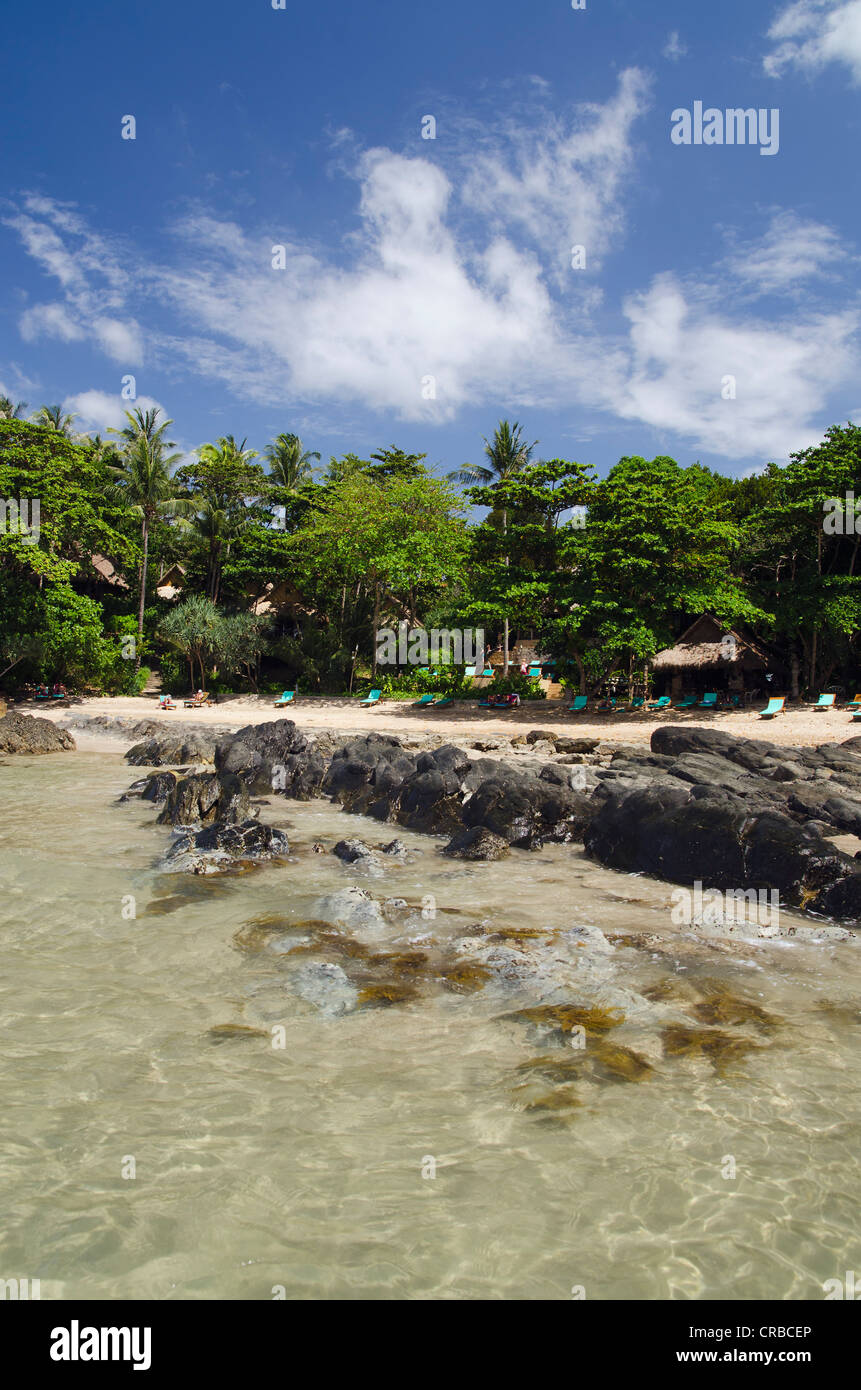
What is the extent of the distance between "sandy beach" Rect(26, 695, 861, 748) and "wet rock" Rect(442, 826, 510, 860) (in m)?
11.5

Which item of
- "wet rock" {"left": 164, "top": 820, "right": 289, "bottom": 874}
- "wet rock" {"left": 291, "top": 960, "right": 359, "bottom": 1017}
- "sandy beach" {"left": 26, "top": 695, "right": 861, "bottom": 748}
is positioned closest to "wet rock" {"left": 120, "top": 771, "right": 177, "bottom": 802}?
"wet rock" {"left": 164, "top": 820, "right": 289, "bottom": 874}

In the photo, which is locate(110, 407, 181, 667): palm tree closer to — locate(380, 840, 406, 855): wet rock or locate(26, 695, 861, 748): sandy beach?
locate(26, 695, 861, 748): sandy beach

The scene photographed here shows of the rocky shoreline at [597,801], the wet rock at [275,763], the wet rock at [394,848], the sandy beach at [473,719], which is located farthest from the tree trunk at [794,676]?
the wet rock at [394,848]

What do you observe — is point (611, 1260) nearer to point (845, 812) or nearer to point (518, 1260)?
point (518, 1260)

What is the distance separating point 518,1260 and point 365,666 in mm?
34980

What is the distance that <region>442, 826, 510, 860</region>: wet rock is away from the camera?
406 inches

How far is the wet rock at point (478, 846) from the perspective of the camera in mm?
10305

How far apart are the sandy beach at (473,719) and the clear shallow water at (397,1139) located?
53.5 feet

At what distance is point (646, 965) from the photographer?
647 centimetres

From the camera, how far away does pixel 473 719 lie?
2686cm

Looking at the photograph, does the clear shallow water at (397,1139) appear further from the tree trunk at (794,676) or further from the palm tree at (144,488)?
the palm tree at (144,488)
